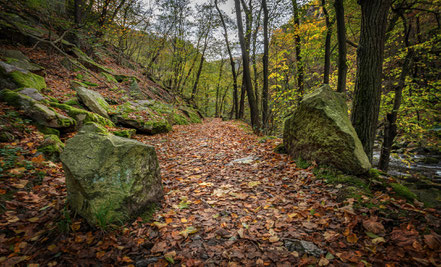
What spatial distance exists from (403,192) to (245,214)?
2442 millimetres

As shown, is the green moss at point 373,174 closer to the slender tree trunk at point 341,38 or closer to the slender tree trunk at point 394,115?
the slender tree trunk at point 341,38

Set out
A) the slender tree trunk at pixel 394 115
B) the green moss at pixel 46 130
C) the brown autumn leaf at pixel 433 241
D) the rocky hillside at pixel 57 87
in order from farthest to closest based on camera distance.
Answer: the slender tree trunk at pixel 394 115 → the rocky hillside at pixel 57 87 → the green moss at pixel 46 130 → the brown autumn leaf at pixel 433 241

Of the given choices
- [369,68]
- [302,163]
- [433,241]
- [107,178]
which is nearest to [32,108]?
[107,178]

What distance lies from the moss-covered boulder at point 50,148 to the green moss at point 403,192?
21.0ft

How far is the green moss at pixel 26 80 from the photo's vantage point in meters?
5.04

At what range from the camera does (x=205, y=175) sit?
4.21 meters

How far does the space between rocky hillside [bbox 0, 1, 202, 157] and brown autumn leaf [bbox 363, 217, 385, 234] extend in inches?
224

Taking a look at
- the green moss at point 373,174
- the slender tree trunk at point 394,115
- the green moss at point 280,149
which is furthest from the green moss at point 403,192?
the slender tree trunk at point 394,115

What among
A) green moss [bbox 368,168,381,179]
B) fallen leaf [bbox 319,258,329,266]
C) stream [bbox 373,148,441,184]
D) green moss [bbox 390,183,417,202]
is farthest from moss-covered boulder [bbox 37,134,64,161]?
stream [bbox 373,148,441,184]

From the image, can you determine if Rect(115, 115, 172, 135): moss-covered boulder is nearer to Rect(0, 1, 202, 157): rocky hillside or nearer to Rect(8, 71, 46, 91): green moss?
Rect(0, 1, 202, 157): rocky hillside

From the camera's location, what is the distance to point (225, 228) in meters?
2.46

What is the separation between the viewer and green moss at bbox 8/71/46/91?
5.04 m

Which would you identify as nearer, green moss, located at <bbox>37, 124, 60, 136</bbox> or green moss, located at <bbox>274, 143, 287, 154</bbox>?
green moss, located at <bbox>37, 124, 60, 136</bbox>

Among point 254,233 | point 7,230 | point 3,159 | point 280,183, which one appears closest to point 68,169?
point 7,230
